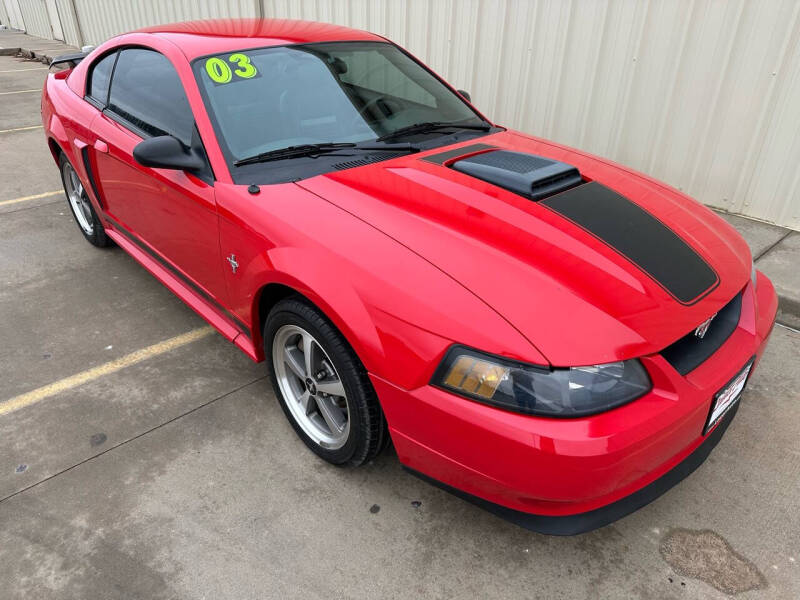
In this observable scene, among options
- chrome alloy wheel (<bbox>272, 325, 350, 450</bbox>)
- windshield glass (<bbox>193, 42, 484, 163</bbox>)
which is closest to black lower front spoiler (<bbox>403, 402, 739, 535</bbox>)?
chrome alloy wheel (<bbox>272, 325, 350, 450</bbox>)

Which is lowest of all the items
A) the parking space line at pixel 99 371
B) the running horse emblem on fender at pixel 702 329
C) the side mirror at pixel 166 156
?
the parking space line at pixel 99 371

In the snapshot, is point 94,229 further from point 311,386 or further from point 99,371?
point 311,386

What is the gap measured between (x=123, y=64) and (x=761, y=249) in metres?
4.39

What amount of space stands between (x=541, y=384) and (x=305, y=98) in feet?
6.00

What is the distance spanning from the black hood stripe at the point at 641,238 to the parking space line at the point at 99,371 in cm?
222

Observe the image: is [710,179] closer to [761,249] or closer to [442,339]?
[761,249]

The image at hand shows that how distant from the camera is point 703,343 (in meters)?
1.93

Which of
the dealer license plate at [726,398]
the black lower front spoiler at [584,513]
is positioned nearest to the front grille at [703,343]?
the dealer license plate at [726,398]

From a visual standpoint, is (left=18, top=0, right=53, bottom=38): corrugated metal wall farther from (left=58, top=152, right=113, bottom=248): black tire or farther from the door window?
the door window

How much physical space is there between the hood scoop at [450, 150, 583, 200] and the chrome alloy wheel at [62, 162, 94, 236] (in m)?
3.08

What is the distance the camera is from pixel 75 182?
4.26 m

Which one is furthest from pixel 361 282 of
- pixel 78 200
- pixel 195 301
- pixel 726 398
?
pixel 78 200

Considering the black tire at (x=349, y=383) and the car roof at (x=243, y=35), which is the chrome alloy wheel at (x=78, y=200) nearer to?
the car roof at (x=243, y=35)

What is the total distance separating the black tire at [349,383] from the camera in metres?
2.00
